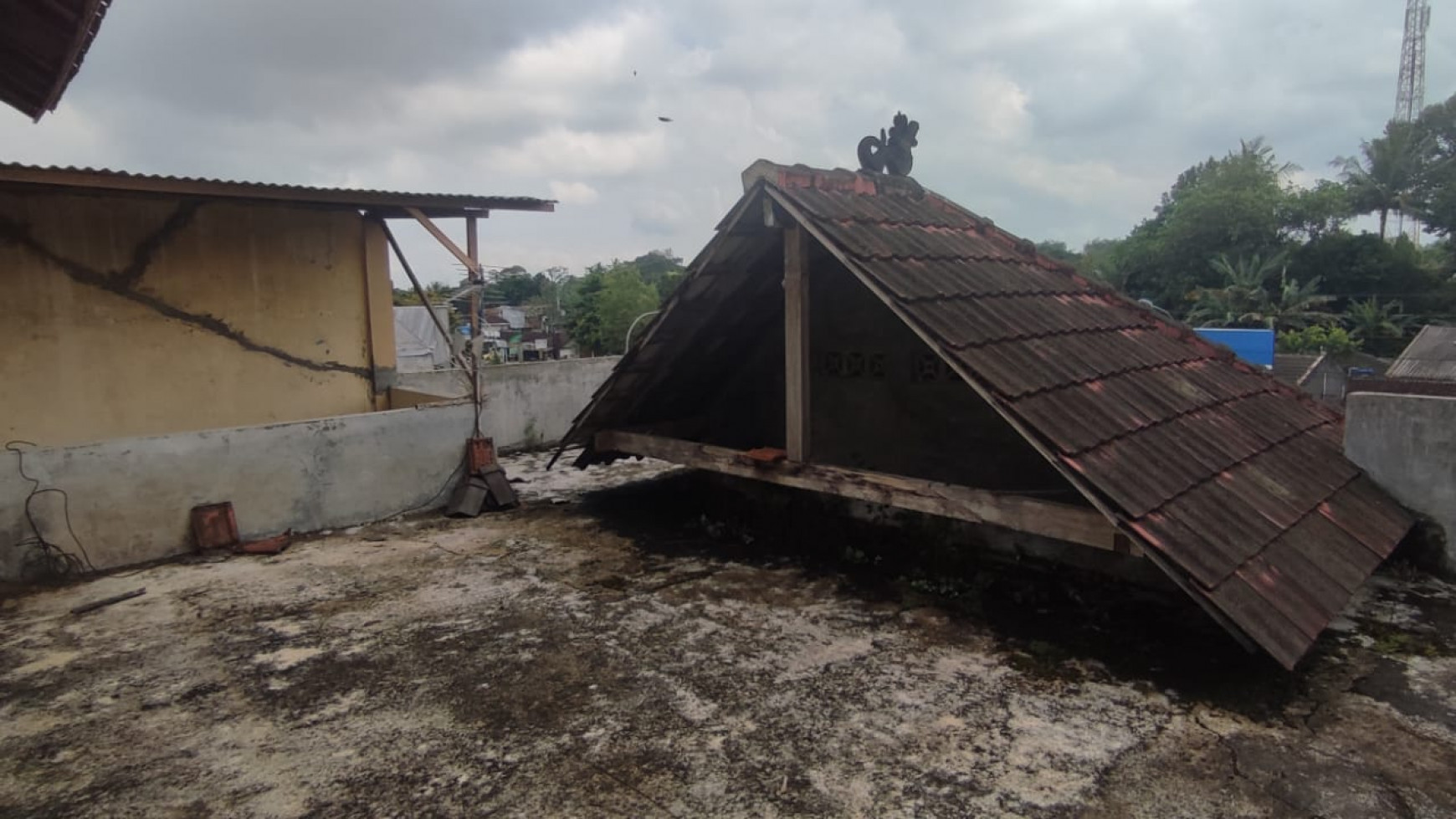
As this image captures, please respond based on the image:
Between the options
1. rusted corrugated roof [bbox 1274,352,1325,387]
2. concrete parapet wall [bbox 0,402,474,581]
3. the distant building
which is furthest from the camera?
the distant building

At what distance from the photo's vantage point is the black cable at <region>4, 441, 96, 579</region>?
642cm

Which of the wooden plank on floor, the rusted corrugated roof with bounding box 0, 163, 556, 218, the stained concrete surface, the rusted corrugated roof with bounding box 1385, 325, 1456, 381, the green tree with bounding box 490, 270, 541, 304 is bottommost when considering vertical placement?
the stained concrete surface

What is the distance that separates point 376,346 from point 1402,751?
10.1 meters

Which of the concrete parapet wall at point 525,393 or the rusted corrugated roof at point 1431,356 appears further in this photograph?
the rusted corrugated roof at point 1431,356

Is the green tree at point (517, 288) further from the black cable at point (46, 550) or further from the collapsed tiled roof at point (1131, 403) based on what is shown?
the collapsed tiled roof at point (1131, 403)

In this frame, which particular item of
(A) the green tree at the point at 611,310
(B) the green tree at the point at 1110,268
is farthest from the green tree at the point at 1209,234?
(A) the green tree at the point at 611,310

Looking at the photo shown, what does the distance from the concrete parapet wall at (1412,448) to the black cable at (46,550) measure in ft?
32.4

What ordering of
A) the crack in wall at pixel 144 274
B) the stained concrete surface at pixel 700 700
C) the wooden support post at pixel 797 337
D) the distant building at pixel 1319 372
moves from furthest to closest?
the distant building at pixel 1319 372
the crack in wall at pixel 144 274
the wooden support post at pixel 797 337
the stained concrete surface at pixel 700 700

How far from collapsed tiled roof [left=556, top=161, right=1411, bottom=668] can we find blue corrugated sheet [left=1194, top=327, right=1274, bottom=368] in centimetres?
1648

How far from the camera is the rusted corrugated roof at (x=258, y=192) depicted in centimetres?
677

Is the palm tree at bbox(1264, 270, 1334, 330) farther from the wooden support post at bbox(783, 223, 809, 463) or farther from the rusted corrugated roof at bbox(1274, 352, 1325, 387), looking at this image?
the wooden support post at bbox(783, 223, 809, 463)

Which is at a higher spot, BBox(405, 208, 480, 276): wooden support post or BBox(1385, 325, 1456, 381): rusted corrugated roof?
BBox(405, 208, 480, 276): wooden support post

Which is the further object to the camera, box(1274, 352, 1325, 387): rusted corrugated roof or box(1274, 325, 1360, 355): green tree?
box(1274, 325, 1360, 355): green tree

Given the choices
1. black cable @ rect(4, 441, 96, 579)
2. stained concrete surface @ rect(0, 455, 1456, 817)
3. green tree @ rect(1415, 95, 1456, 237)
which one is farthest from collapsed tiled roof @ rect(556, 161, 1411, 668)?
green tree @ rect(1415, 95, 1456, 237)
